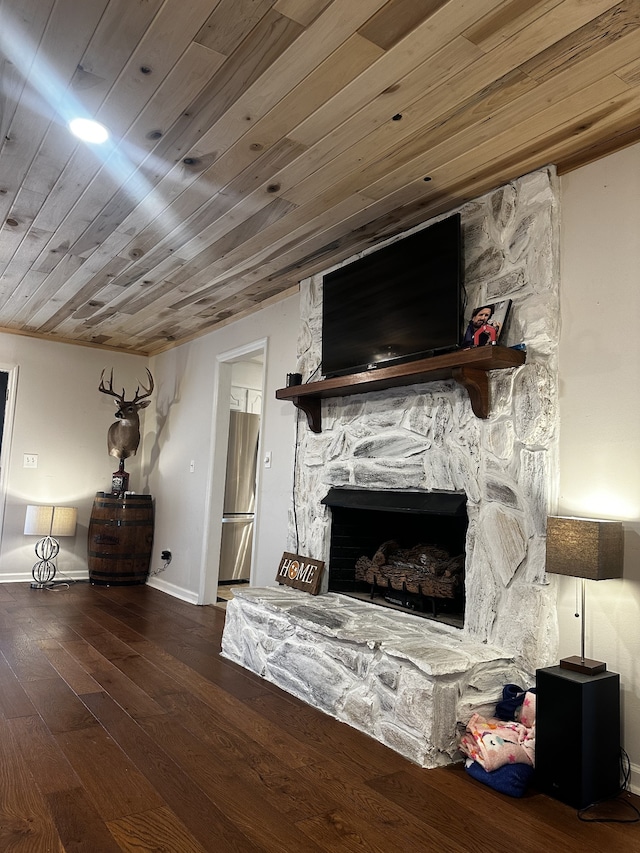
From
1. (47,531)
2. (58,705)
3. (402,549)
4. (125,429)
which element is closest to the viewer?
(58,705)

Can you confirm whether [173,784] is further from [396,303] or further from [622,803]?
[396,303]

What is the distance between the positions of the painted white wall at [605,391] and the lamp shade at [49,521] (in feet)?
14.7

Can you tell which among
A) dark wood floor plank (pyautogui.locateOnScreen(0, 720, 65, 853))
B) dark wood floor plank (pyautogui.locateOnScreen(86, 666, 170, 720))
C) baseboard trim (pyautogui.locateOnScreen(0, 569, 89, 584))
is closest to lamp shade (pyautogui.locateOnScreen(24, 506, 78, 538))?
baseboard trim (pyautogui.locateOnScreen(0, 569, 89, 584))

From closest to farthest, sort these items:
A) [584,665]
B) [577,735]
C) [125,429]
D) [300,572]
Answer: [577,735] < [584,665] < [300,572] < [125,429]

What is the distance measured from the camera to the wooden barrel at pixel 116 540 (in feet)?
18.4

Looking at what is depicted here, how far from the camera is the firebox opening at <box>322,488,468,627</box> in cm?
297

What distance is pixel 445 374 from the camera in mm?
2826

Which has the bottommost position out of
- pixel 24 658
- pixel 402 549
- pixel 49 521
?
pixel 24 658

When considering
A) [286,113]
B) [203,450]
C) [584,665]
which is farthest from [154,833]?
[203,450]

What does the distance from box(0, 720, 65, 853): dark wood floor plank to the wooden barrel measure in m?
3.50

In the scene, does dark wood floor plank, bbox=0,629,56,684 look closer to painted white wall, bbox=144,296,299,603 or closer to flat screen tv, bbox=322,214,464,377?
painted white wall, bbox=144,296,299,603

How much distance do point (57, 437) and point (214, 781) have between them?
457 cm

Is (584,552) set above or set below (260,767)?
above

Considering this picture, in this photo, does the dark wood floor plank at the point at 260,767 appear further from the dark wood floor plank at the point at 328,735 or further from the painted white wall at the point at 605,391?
the painted white wall at the point at 605,391
